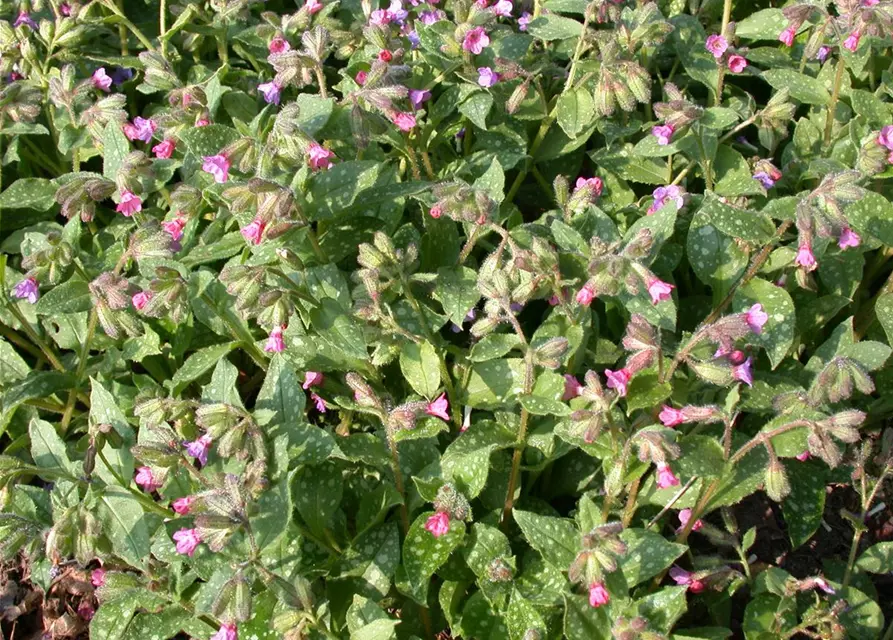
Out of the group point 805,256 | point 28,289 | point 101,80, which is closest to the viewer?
point 805,256

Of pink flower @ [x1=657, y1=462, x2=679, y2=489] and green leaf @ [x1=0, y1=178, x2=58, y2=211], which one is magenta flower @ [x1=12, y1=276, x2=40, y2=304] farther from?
pink flower @ [x1=657, y1=462, x2=679, y2=489]

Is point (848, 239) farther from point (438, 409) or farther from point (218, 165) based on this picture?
point (218, 165)

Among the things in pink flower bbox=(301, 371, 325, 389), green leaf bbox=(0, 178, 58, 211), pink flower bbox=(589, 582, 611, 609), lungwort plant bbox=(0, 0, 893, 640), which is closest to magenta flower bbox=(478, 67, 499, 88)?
lungwort plant bbox=(0, 0, 893, 640)

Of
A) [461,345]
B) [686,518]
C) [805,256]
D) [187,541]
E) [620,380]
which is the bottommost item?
[686,518]

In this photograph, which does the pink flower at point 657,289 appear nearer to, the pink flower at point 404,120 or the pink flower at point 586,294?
the pink flower at point 586,294

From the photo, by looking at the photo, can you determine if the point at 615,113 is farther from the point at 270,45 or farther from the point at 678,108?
the point at 270,45

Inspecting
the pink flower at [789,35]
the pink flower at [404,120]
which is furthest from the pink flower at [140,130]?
the pink flower at [789,35]

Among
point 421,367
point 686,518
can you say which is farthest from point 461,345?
point 686,518
